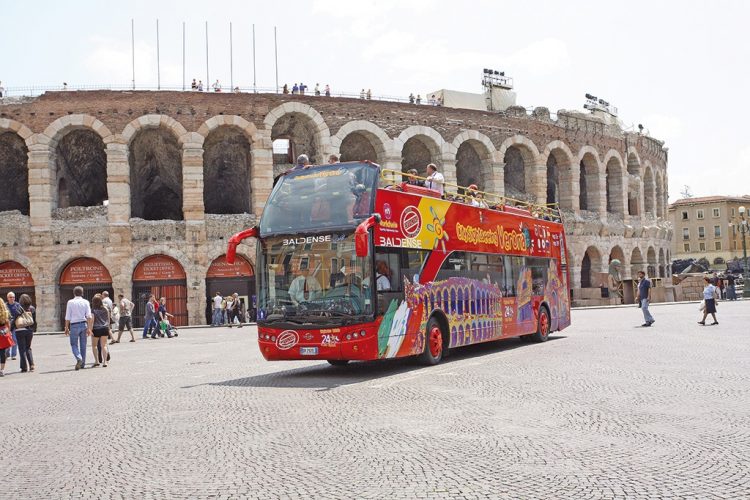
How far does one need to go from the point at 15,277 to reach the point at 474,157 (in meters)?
23.8

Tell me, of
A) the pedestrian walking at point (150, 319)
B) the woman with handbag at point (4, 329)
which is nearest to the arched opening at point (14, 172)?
the pedestrian walking at point (150, 319)

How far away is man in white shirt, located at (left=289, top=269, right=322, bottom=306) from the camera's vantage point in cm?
1165

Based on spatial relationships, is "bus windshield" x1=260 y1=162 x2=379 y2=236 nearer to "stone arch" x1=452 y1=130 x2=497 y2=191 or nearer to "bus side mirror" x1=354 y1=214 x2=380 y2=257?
"bus side mirror" x1=354 y1=214 x2=380 y2=257

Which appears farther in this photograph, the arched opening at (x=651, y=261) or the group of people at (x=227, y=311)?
the arched opening at (x=651, y=261)

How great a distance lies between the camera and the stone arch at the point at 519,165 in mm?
40062

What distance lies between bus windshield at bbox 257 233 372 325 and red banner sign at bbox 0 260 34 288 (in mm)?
23700

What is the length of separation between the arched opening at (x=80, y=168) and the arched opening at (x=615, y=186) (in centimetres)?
3021

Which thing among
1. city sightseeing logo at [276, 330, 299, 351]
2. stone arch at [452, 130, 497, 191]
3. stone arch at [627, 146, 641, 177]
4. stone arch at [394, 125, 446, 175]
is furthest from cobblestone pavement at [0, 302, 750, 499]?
stone arch at [627, 146, 641, 177]

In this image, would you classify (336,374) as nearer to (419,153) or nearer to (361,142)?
(361,142)

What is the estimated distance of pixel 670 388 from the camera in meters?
9.26

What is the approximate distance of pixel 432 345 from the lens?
43.0 ft

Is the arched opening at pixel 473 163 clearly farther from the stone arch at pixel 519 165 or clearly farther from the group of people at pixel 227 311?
the group of people at pixel 227 311

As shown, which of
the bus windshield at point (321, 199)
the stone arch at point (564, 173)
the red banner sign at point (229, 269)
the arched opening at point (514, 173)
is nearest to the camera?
the bus windshield at point (321, 199)

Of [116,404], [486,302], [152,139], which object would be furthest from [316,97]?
[116,404]
